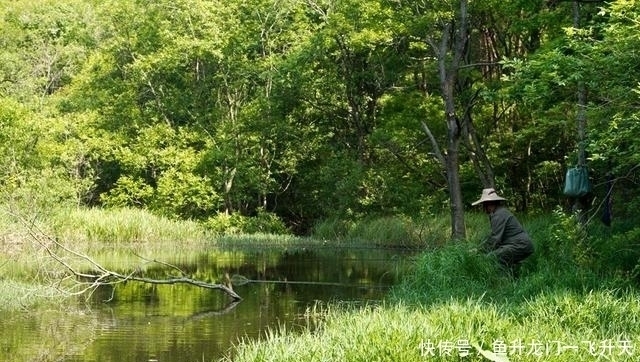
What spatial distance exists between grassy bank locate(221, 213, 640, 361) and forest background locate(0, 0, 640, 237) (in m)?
11.4

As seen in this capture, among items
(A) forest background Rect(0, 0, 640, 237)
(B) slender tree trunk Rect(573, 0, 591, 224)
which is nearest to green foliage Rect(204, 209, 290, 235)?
(A) forest background Rect(0, 0, 640, 237)

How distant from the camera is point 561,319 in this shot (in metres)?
7.24

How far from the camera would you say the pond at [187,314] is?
8.93 metres

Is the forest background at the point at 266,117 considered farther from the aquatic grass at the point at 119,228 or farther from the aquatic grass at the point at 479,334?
the aquatic grass at the point at 479,334

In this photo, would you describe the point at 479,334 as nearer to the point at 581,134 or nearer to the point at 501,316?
the point at 501,316

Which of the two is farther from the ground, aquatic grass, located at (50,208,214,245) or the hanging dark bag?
the hanging dark bag

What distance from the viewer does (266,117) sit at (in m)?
31.5

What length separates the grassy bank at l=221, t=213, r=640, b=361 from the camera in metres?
5.81

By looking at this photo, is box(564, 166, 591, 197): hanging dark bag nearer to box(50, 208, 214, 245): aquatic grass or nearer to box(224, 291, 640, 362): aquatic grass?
box(224, 291, 640, 362): aquatic grass

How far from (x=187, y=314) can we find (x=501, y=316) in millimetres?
5581

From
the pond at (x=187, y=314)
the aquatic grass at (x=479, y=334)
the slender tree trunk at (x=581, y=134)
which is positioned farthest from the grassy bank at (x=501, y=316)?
the pond at (x=187, y=314)

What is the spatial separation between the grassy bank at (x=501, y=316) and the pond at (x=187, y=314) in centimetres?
130

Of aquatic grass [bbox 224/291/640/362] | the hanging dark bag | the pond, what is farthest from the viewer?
the hanging dark bag

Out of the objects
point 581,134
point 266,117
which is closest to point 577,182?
point 581,134
